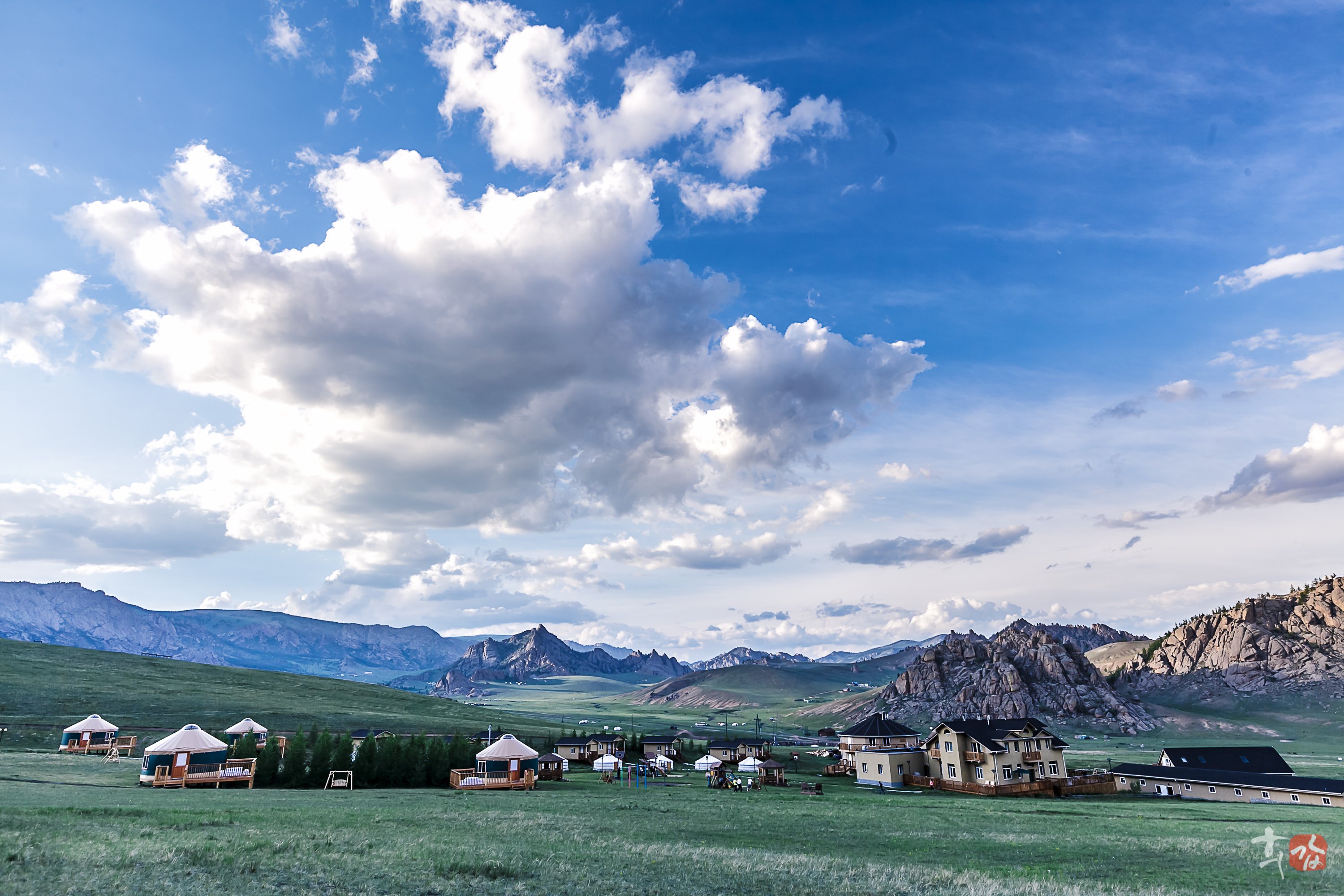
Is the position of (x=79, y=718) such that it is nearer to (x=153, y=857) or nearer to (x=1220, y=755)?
(x=153, y=857)

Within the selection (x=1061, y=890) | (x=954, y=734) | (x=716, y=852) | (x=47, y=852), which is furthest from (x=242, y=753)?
(x=954, y=734)

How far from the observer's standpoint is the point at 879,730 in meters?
93.6

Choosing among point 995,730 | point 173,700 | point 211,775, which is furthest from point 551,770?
point 173,700

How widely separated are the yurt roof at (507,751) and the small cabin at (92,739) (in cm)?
4304

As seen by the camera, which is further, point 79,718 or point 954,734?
point 79,718

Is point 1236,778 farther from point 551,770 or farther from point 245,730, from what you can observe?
point 245,730

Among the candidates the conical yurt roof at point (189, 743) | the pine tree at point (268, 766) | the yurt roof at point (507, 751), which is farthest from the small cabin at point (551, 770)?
the conical yurt roof at point (189, 743)

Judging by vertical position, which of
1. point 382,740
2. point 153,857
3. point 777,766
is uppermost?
point 153,857

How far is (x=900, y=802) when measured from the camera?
59.6 meters

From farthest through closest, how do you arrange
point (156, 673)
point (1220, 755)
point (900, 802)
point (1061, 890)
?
point (156, 673), point (1220, 755), point (900, 802), point (1061, 890)

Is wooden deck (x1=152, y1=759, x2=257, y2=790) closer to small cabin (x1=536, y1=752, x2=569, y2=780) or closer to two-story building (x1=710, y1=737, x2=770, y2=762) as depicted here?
small cabin (x1=536, y1=752, x2=569, y2=780)

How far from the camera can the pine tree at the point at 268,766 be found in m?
57.1

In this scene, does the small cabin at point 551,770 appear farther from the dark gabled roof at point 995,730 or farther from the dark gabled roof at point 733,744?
the dark gabled roof at point 995,730

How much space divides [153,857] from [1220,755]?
105m
